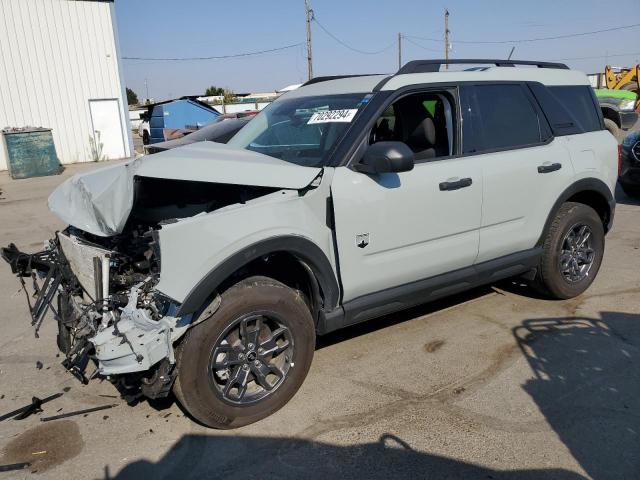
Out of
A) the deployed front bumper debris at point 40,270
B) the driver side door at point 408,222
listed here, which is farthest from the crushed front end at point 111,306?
the driver side door at point 408,222

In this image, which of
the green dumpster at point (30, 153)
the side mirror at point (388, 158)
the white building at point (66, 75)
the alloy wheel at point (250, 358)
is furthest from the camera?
the white building at point (66, 75)

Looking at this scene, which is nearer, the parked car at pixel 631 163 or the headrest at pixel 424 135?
the headrest at pixel 424 135

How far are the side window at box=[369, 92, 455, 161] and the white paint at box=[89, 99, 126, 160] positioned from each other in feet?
59.5

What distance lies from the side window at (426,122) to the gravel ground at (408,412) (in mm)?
1472

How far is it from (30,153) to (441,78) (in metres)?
15.7

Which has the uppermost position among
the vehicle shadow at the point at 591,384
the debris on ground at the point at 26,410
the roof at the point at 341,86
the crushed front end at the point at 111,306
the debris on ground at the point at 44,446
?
the roof at the point at 341,86

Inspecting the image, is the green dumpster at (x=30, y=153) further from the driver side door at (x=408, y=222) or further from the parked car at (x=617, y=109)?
the parked car at (x=617, y=109)

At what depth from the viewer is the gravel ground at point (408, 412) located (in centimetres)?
279

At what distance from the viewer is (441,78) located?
392 cm

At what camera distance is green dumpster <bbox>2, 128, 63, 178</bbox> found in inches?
627

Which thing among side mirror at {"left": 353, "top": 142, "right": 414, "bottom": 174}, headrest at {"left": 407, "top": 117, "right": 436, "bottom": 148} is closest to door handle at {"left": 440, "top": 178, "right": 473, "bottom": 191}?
headrest at {"left": 407, "top": 117, "right": 436, "bottom": 148}

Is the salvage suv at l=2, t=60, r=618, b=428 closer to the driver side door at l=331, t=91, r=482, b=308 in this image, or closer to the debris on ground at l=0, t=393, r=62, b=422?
the driver side door at l=331, t=91, r=482, b=308

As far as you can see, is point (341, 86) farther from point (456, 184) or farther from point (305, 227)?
point (305, 227)

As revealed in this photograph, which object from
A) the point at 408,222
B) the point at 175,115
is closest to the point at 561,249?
the point at 408,222
